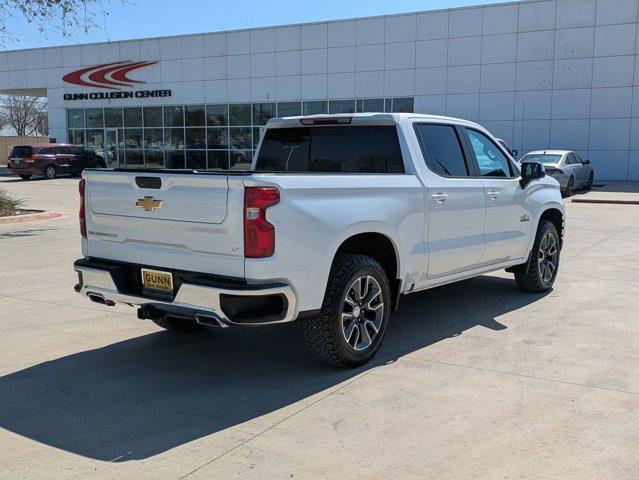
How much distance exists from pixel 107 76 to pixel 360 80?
52.0ft

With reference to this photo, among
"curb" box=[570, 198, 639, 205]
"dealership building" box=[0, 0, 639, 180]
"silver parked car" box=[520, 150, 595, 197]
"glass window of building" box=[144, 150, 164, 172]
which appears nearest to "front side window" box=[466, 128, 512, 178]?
"silver parked car" box=[520, 150, 595, 197]

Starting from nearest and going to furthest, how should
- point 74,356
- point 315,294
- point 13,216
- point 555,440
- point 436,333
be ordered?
point 555,440 → point 315,294 → point 74,356 → point 436,333 → point 13,216

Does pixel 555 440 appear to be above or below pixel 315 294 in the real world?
below

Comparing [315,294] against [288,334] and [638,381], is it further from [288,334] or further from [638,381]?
[638,381]

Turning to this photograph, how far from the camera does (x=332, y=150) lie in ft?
19.8

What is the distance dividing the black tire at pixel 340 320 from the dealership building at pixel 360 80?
20.5 meters

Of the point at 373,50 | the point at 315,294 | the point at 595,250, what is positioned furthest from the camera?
the point at 373,50

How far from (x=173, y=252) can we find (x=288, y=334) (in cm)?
190

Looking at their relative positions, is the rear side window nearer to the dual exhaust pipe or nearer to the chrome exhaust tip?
the dual exhaust pipe

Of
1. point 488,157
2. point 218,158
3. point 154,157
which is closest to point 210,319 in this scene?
point 488,157

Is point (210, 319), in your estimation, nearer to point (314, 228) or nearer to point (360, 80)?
point (314, 228)

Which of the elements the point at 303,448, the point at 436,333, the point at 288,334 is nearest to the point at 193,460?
the point at 303,448

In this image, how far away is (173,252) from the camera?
4.50 m

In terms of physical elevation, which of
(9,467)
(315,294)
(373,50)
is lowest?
(9,467)
